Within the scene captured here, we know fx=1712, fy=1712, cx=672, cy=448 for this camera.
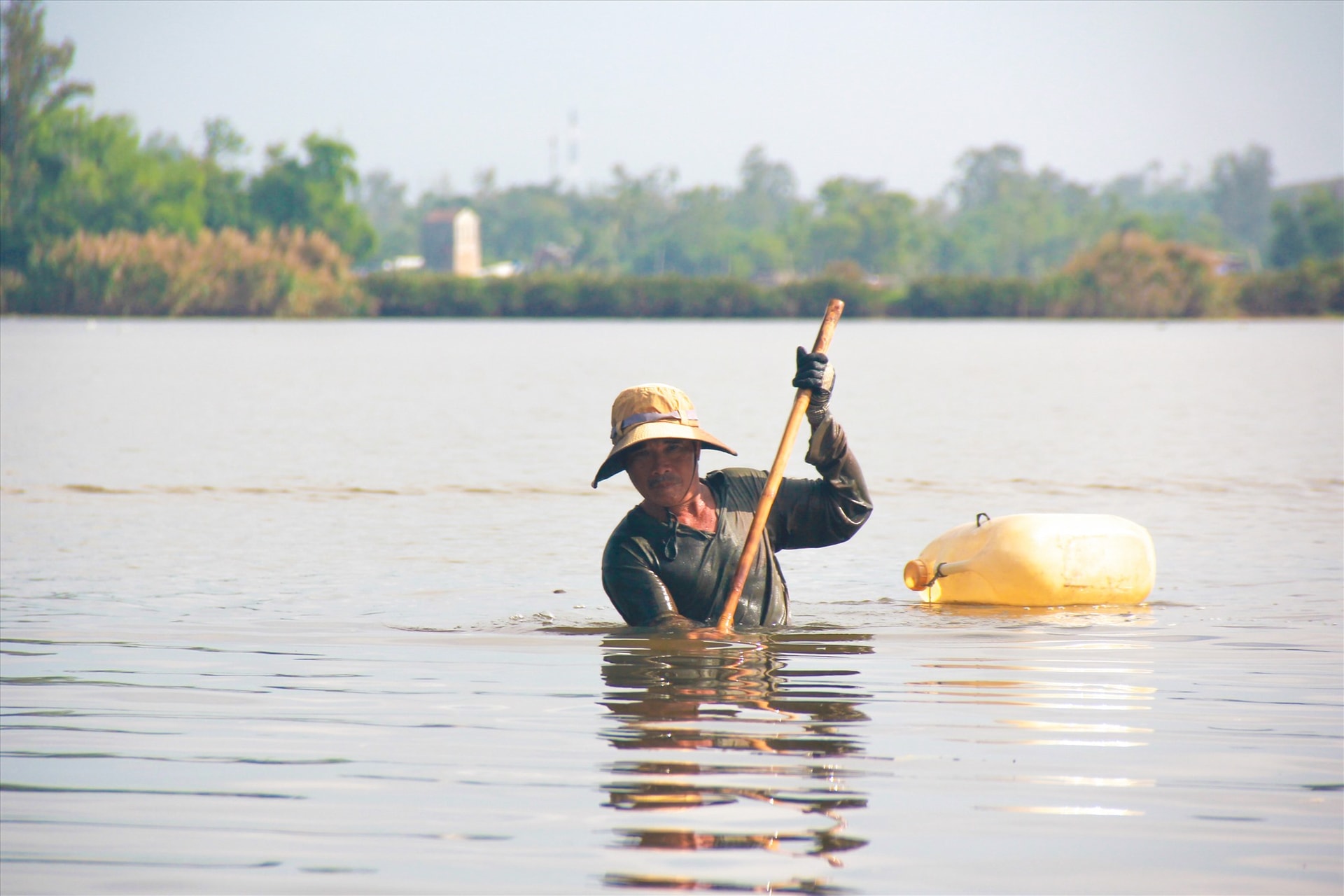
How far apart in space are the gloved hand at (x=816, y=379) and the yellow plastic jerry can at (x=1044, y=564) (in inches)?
112

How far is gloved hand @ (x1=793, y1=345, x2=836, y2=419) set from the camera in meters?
6.29

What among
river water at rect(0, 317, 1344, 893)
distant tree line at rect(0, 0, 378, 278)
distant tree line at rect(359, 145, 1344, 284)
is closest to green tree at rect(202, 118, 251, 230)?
distant tree line at rect(0, 0, 378, 278)

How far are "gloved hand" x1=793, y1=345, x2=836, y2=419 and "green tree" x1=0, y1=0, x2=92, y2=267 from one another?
85.6m

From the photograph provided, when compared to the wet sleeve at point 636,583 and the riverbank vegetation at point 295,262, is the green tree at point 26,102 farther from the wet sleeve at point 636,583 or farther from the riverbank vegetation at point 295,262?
the wet sleeve at point 636,583

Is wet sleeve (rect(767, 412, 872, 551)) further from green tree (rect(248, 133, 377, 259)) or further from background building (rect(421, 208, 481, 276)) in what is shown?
background building (rect(421, 208, 481, 276))

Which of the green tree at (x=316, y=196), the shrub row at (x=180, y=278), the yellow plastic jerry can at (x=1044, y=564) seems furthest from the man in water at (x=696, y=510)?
the green tree at (x=316, y=196)

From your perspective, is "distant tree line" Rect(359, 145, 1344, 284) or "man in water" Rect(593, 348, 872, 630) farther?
"distant tree line" Rect(359, 145, 1344, 284)

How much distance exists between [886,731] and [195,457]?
14.8m

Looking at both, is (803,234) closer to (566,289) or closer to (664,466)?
(566,289)

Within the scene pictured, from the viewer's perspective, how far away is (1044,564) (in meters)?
8.98

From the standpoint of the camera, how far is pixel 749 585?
23.1ft

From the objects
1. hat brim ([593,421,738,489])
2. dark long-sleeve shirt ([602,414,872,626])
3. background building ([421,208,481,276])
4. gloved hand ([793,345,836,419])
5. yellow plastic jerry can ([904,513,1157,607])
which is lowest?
yellow plastic jerry can ([904,513,1157,607])

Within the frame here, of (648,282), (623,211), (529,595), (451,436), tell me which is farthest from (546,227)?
(529,595)

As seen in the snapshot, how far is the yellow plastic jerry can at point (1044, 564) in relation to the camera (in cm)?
898
